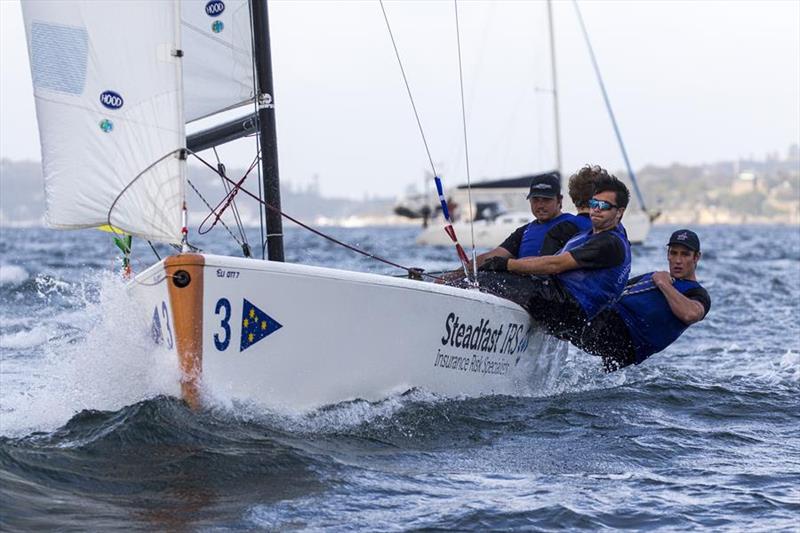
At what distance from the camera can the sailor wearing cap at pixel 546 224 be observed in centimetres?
731

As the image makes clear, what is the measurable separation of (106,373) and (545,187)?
294 cm

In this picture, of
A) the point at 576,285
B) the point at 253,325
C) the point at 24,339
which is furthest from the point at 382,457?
the point at 24,339

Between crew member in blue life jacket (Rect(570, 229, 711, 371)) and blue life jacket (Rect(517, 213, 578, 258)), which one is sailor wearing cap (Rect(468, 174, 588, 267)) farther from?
crew member in blue life jacket (Rect(570, 229, 711, 371))

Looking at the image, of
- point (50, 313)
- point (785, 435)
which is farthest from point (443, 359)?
point (50, 313)

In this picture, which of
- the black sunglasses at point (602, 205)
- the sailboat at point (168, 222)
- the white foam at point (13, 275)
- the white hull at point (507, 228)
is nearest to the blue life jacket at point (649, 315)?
the black sunglasses at point (602, 205)

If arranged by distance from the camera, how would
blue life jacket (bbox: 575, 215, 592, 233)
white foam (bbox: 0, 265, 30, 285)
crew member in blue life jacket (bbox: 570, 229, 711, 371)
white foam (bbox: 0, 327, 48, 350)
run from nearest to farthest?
crew member in blue life jacket (bbox: 570, 229, 711, 371)
blue life jacket (bbox: 575, 215, 592, 233)
white foam (bbox: 0, 327, 48, 350)
white foam (bbox: 0, 265, 30, 285)

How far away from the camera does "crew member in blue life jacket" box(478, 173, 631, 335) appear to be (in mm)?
6773

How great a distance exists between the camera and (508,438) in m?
6.14

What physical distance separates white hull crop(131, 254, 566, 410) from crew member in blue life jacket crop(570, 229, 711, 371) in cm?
89

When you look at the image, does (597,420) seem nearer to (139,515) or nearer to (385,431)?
(385,431)

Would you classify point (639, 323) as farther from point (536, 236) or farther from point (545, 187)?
point (545, 187)

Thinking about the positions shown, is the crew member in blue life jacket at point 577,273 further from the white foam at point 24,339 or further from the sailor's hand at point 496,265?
the white foam at point 24,339

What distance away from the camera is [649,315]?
7.21 metres

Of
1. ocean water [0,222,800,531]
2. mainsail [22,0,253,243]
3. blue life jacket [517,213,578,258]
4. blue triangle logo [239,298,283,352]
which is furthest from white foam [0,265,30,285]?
blue triangle logo [239,298,283,352]
